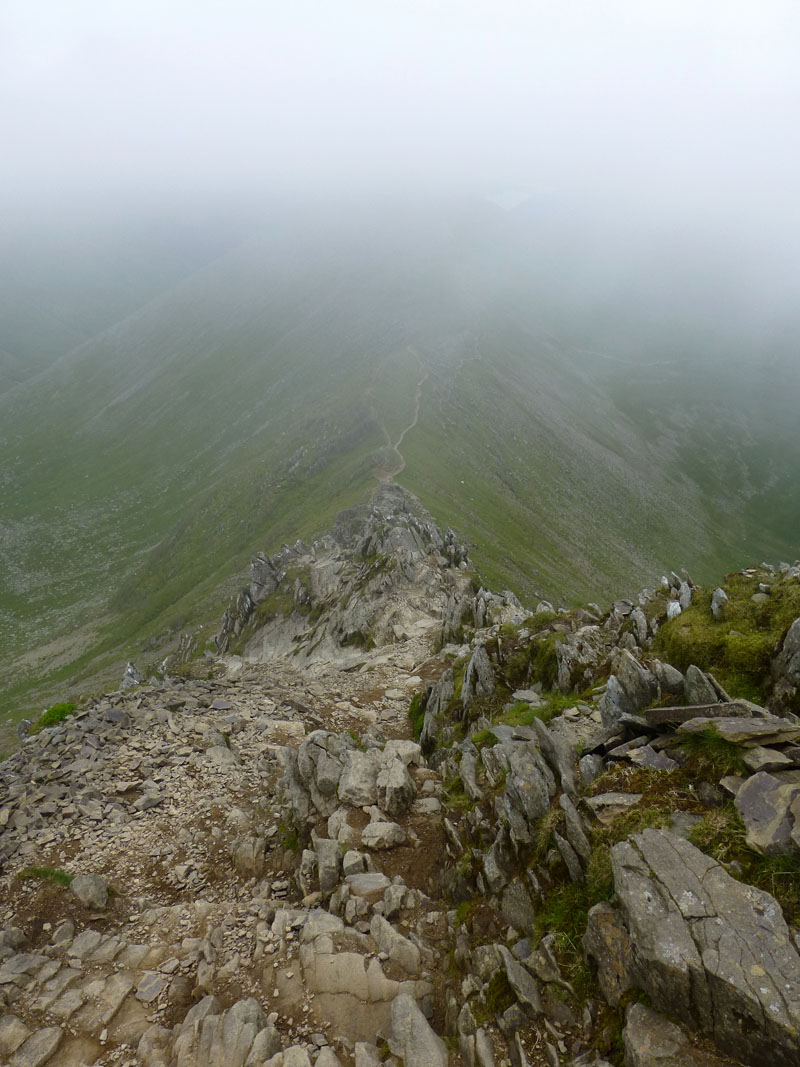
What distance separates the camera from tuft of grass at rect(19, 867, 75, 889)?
587 inches

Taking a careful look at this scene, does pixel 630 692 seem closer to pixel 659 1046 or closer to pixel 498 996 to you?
pixel 498 996

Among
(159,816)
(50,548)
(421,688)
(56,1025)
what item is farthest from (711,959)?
(50,548)

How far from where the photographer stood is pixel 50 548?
159m

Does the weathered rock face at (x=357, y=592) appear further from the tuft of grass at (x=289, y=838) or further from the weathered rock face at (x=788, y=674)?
the weathered rock face at (x=788, y=674)

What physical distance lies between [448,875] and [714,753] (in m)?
6.97

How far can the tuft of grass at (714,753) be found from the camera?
10.1 m

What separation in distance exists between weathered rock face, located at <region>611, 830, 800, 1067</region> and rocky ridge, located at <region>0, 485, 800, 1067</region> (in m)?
0.03

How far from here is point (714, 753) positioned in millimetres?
10516

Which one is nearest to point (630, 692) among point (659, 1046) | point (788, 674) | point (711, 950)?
point (788, 674)

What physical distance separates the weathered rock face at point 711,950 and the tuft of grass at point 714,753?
1792 mm

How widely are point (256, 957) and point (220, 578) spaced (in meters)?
99.7

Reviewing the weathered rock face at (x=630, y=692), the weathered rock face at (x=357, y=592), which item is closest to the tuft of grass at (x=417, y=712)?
the weathered rock face at (x=357, y=592)

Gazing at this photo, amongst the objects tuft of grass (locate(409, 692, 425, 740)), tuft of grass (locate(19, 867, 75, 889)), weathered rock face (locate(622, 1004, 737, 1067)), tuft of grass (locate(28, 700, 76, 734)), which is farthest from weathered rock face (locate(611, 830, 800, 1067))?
tuft of grass (locate(28, 700, 76, 734))

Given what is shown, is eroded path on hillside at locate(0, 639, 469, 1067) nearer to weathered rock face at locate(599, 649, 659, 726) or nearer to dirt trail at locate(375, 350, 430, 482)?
weathered rock face at locate(599, 649, 659, 726)
